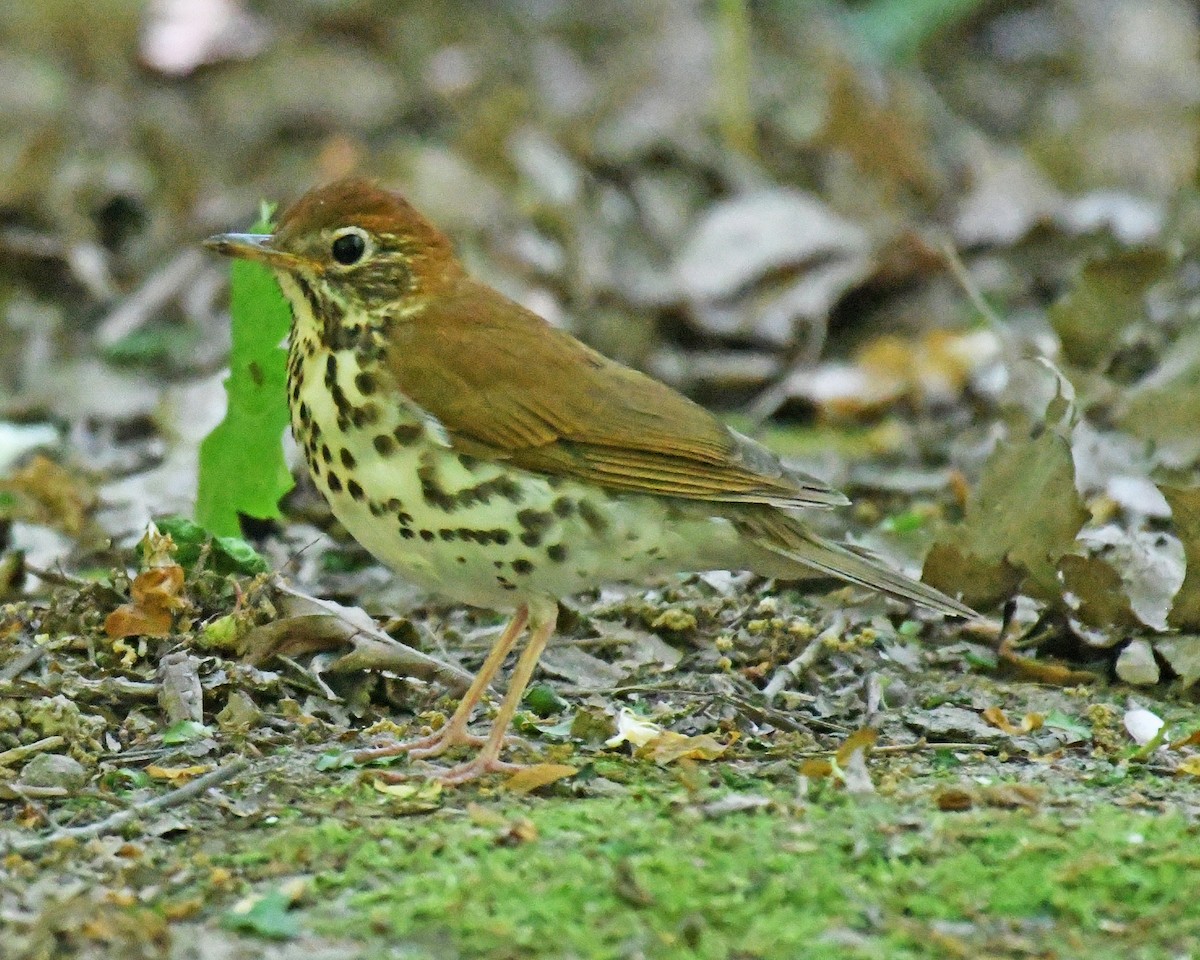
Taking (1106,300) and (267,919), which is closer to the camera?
(267,919)

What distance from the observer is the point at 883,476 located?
6652mm

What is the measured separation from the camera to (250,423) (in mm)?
4883

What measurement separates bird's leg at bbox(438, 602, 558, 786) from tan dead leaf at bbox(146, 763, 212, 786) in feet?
1.67

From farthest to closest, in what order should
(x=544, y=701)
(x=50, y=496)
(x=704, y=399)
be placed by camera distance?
(x=704, y=399) < (x=50, y=496) < (x=544, y=701)

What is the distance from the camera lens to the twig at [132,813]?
3.58 m

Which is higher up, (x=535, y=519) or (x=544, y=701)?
(x=535, y=519)

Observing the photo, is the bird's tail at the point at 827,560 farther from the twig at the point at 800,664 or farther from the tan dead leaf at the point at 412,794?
the tan dead leaf at the point at 412,794

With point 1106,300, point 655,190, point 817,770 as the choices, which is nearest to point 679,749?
point 817,770

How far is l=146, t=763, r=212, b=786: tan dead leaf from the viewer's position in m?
3.95

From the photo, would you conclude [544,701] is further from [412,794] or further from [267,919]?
[267,919]

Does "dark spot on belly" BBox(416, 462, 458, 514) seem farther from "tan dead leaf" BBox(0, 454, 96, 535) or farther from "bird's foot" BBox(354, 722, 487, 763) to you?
"tan dead leaf" BBox(0, 454, 96, 535)

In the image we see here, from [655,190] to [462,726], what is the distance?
5331mm

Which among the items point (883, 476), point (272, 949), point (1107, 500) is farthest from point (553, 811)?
point (883, 476)

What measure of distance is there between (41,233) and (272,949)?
6206 mm
